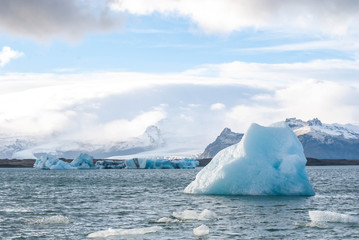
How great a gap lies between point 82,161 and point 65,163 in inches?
205

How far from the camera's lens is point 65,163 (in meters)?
128

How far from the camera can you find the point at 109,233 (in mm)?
18562

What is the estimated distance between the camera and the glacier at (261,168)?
3297 centimetres

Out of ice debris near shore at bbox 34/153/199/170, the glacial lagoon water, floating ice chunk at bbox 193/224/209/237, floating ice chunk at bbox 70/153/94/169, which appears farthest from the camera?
floating ice chunk at bbox 70/153/94/169

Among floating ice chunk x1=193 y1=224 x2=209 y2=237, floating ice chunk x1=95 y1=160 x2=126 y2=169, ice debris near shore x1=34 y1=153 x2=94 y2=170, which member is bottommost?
floating ice chunk x1=95 y1=160 x2=126 y2=169

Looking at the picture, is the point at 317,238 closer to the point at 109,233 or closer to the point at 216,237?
the point at 216,237

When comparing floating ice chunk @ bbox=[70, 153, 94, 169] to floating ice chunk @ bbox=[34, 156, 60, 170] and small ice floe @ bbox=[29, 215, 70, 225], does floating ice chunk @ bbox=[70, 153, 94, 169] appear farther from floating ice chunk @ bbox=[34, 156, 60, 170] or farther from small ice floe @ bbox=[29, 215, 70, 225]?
small ice floe @ bbox=[29, 215, 70, 225]

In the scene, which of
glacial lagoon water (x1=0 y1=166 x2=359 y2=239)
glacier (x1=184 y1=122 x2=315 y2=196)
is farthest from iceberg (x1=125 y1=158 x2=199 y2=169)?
glacier (x1=184 y1=122 x2=315 y2=196)

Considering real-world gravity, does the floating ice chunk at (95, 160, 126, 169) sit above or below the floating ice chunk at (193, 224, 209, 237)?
below

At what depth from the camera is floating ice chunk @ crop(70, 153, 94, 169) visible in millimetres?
129750

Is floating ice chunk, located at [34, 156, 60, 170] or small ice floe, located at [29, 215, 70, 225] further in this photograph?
floating ice chunk, located at [34, 156, 60, 170]

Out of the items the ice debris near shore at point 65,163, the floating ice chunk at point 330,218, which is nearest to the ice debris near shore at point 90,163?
the ice debris near shore at point 65,163

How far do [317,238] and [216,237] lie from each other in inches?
151

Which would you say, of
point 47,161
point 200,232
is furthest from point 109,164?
point 200,232
